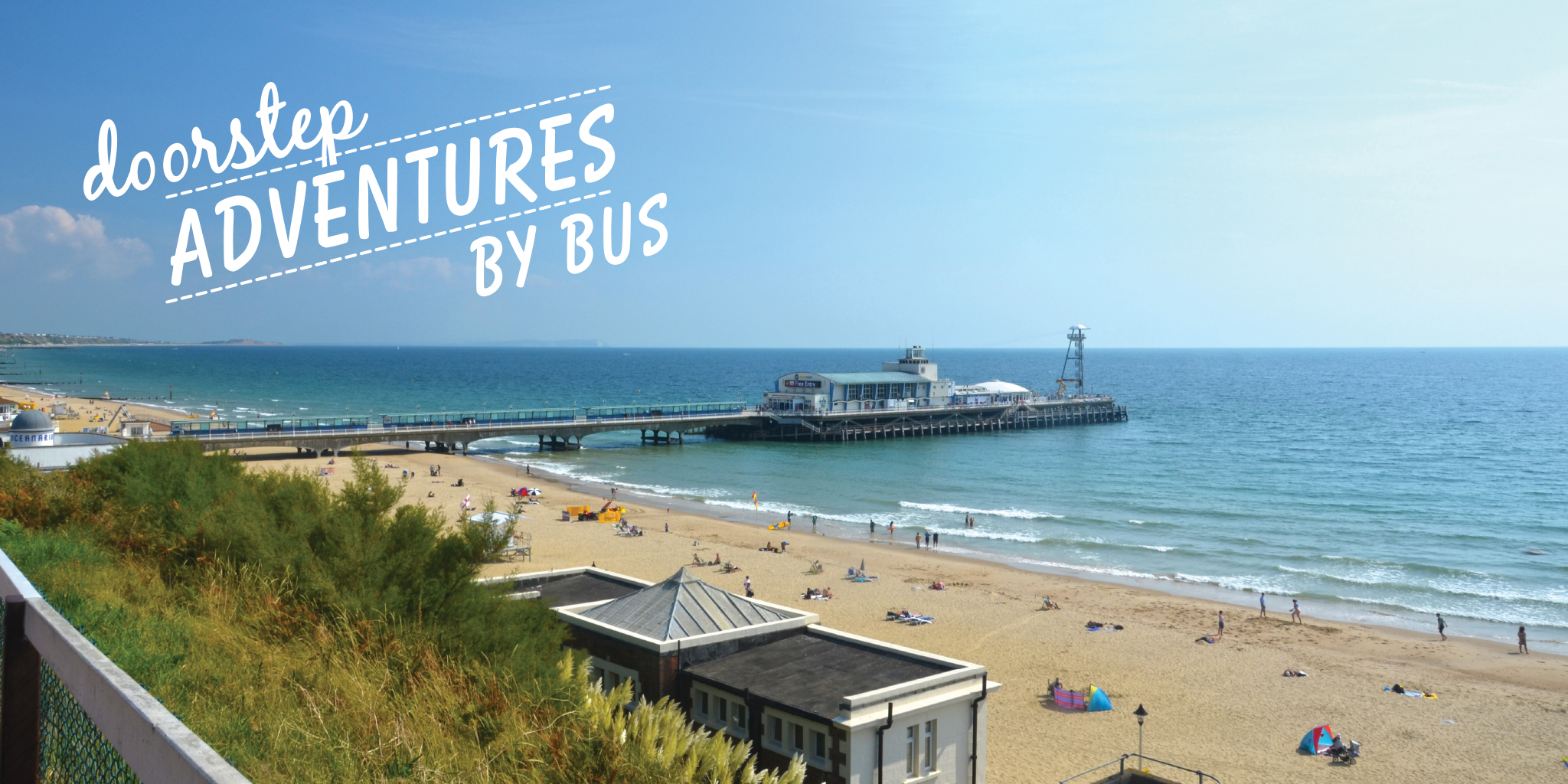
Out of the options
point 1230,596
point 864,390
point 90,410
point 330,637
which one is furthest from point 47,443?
point 90,410

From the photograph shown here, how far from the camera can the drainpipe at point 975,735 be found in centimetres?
1656

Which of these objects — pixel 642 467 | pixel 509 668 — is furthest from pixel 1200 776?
pixel 642 467

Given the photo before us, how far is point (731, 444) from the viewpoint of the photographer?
8550 cm

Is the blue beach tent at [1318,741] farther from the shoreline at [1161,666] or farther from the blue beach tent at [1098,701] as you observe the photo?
the blue beach tent at [1098,701]

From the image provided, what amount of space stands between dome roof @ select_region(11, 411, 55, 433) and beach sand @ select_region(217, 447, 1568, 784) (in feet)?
72.2

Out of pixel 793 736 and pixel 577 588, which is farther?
pixel 577 588

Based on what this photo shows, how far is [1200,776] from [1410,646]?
16319mm

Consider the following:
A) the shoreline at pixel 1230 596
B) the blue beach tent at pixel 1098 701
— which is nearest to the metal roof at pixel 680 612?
the blue beach tent at pixel 1098 701

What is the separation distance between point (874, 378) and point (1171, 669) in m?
67.4

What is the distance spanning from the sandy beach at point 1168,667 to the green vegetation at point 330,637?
12.4 meters

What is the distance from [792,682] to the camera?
16.2 metres

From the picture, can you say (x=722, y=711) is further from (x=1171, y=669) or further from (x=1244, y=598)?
(x=1244, y=598)

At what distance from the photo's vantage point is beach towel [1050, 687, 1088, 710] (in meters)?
24.6

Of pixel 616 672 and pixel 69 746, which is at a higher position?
pixel 69 746
